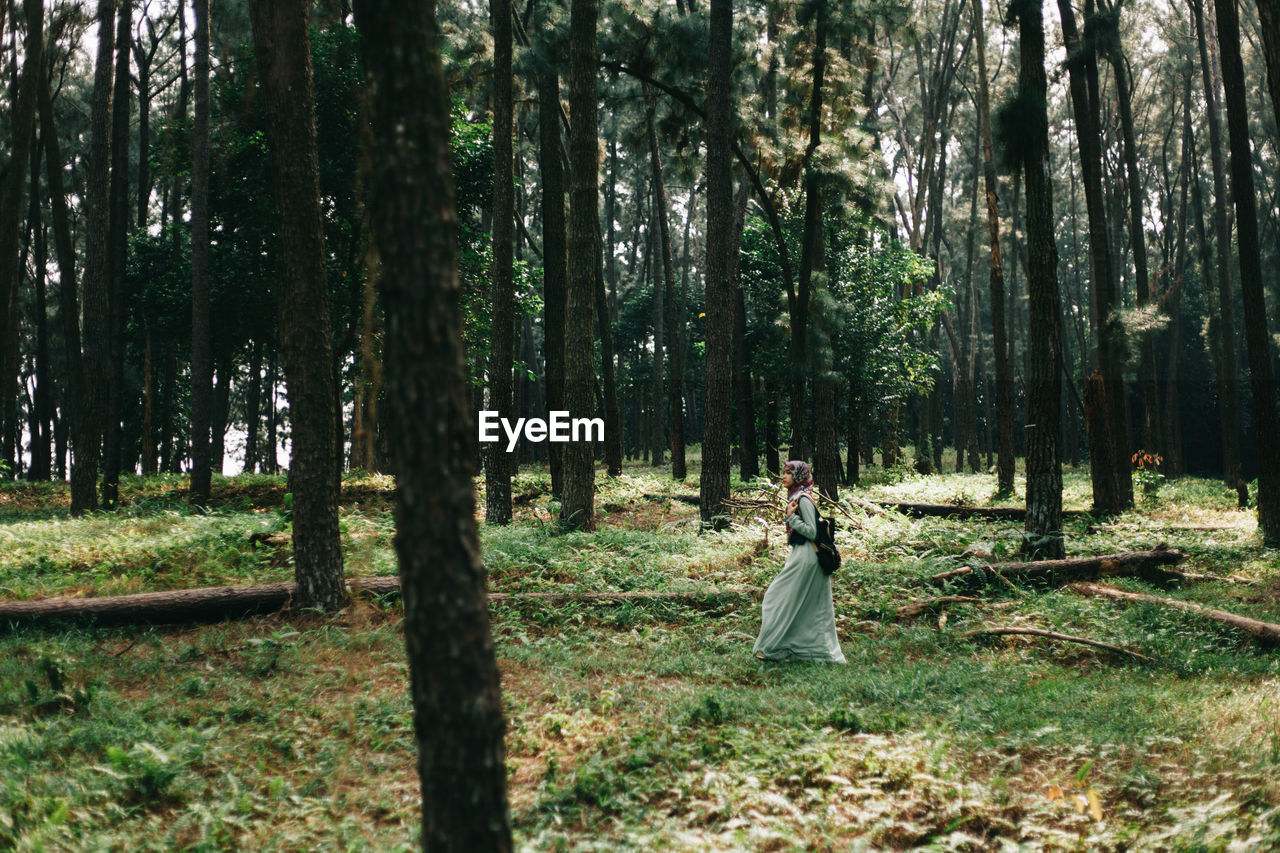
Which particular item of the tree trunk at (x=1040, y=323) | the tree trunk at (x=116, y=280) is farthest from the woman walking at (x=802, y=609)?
the tree trunk at (x=116, y=280)

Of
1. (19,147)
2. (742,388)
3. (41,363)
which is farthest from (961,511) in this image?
(41,363)

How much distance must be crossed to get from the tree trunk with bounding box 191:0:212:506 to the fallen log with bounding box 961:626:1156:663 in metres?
14.2

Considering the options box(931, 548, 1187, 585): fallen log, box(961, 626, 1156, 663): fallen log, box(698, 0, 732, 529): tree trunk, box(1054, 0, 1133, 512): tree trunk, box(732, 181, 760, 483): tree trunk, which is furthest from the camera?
box(732, 181, 760, 483): tree trunk

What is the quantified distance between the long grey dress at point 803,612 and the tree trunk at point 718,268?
5662 mm

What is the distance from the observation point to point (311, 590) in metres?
7.93

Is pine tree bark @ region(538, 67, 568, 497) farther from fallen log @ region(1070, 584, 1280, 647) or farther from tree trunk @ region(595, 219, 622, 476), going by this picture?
fallen log @ region(1070, 584, 1280, 647)

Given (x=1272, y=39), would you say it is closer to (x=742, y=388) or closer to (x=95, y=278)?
(x=742, y=388)

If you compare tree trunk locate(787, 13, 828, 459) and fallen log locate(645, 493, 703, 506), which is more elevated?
tree trunk locate(787, 13, 828, 459)

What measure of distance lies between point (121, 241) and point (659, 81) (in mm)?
11587

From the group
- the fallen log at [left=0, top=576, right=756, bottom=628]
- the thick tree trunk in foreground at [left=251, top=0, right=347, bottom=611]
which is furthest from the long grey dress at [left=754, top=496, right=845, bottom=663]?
the thick tree trunk in foreground at [left=251, top=0, right=347, bottom=611]

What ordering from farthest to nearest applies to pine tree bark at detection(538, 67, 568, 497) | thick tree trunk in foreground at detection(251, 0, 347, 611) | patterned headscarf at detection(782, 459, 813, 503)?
pine tree bark at detection(538, 67, 568, 497), patterned headscarf at detection(782, 459, 813, 503), thick tree trunk in foreground at detection(251, 0, 347, 611)

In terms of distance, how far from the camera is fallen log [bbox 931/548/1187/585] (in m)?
10.3

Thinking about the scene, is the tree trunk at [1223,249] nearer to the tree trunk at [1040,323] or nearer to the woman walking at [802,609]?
the tree trunk at [1040,323]

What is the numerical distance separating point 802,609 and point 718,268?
7396 millimetres
